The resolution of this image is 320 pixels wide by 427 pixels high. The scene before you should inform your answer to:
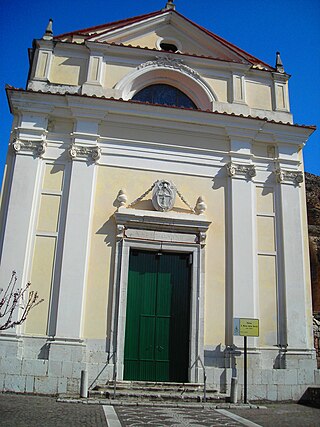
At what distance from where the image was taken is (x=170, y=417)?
26.7 ft

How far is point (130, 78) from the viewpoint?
13.5 meters

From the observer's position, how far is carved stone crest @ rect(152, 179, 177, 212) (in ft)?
40.1

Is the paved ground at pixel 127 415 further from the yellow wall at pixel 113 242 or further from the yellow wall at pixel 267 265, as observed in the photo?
the yellow wall at pixel 267 265

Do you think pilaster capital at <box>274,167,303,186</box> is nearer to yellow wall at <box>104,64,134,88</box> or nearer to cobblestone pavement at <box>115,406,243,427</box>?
yellow wall at <box>104,64,134,88</box>

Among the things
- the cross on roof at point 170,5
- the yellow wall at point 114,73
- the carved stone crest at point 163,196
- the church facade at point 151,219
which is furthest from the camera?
the cross on roof at point 170,5

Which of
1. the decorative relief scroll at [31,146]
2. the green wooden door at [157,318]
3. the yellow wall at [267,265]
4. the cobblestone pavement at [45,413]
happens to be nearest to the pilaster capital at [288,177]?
the yellow wall at [267,265]

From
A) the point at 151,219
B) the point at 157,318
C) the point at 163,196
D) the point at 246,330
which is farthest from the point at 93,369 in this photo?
the point at 163,196

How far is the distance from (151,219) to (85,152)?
2.65m

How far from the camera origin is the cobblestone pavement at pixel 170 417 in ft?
24.5

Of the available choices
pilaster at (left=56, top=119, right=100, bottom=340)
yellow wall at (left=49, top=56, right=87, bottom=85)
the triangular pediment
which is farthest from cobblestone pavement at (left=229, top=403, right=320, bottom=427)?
the triangular pediment

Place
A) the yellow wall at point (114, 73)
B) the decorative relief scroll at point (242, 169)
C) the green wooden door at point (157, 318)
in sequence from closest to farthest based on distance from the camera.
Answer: the green wooden door at point (157, 318) → the decorative relief scroll at point (242, 169) → the yellow wall at point (114, 73)

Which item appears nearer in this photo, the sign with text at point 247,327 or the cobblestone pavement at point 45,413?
the cobblestone pavement at point 45,413

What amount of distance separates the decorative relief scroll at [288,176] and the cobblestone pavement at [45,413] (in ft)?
26.9

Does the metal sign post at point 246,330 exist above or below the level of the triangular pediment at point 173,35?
below
